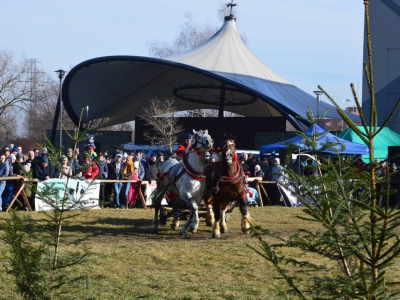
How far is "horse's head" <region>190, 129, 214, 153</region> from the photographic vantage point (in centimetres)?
1330

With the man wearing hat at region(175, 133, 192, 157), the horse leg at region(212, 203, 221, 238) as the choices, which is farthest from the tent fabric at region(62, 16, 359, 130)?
the horse leg at region(212, 203, 221, 238)

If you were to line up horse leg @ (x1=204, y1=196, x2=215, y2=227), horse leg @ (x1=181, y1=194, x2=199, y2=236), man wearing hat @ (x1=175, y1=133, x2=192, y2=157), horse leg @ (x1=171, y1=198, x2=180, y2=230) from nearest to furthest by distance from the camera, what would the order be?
1. horse leg @ (x1=181, y1=194, x2=199, y2=236)
2. horse leg @ (x1=171, y1=198, x2=180, y2=230)
3. man wearing hat @ (x1=175, y1=133, x2=192, y2=157)
4. horse leg @ (x1=204, y1=196, x2=215, y2=227)

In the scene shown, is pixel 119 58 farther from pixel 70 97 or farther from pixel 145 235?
pixel 145 235

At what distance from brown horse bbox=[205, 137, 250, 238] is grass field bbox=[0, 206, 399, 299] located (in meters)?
0.62

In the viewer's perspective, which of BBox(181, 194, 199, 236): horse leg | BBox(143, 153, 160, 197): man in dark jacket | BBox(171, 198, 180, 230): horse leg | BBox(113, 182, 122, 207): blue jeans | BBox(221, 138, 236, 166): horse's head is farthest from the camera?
BBox(143, 153, 160, 197): man in dark jacket

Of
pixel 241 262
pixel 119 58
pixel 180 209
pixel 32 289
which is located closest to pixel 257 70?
pixel 119 58

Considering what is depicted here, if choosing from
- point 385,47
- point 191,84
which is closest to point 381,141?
point 385,47

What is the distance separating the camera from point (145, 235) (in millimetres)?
14539

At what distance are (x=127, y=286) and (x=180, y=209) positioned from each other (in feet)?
22.0

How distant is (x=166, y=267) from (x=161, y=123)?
42.0 metres

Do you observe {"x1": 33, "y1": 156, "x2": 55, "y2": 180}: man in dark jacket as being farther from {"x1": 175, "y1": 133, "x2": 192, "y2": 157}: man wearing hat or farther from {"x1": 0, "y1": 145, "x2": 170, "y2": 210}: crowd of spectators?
{"x1": 175, "y1": 133, "x2": 192, "y2": 157}: man wearing hat

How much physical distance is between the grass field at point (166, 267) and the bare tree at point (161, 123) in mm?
33423

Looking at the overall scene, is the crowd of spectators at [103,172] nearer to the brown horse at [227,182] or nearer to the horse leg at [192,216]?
the horse leg at [192,216]

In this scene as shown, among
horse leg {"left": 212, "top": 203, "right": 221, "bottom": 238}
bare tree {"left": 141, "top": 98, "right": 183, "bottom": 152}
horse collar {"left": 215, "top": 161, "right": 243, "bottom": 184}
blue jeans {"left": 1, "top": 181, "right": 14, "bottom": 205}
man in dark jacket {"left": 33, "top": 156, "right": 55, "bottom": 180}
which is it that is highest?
bare tree {"left": 141, "top": 98, "right": 183, "bottom": 152}
